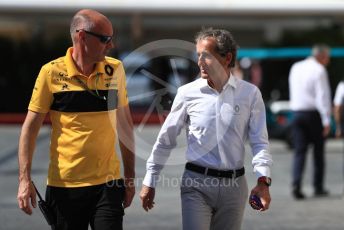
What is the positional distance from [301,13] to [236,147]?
70.8 feet

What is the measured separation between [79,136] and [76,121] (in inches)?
3.5

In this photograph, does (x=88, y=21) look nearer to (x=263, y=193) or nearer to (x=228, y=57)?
(x=228, y=57)

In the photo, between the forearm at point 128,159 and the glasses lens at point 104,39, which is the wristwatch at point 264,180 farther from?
the glasses lens at point 104,39

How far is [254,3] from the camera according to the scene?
2586 centimetres

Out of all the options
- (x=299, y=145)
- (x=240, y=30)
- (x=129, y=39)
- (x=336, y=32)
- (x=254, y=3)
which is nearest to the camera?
(x=299, y=145)

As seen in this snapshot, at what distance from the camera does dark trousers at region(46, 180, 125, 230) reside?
4629mm

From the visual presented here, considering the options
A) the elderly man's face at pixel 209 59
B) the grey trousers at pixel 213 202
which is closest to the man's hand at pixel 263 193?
the grey trousers at pixel 213 202

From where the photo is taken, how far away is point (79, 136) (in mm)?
4664

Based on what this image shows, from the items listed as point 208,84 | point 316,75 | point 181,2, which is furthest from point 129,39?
point 208,84

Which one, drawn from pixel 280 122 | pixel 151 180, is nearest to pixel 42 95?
pixel 151 180

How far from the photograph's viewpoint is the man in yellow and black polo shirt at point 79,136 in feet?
15.3

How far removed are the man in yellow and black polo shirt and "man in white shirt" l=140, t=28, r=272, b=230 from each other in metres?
0.34

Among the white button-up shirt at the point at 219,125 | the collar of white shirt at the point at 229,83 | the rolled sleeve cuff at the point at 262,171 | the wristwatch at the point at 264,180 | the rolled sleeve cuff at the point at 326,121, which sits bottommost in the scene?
the rolled sleeve cuff at the point at 326,121

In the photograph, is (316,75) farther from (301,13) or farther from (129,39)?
(129,39)
